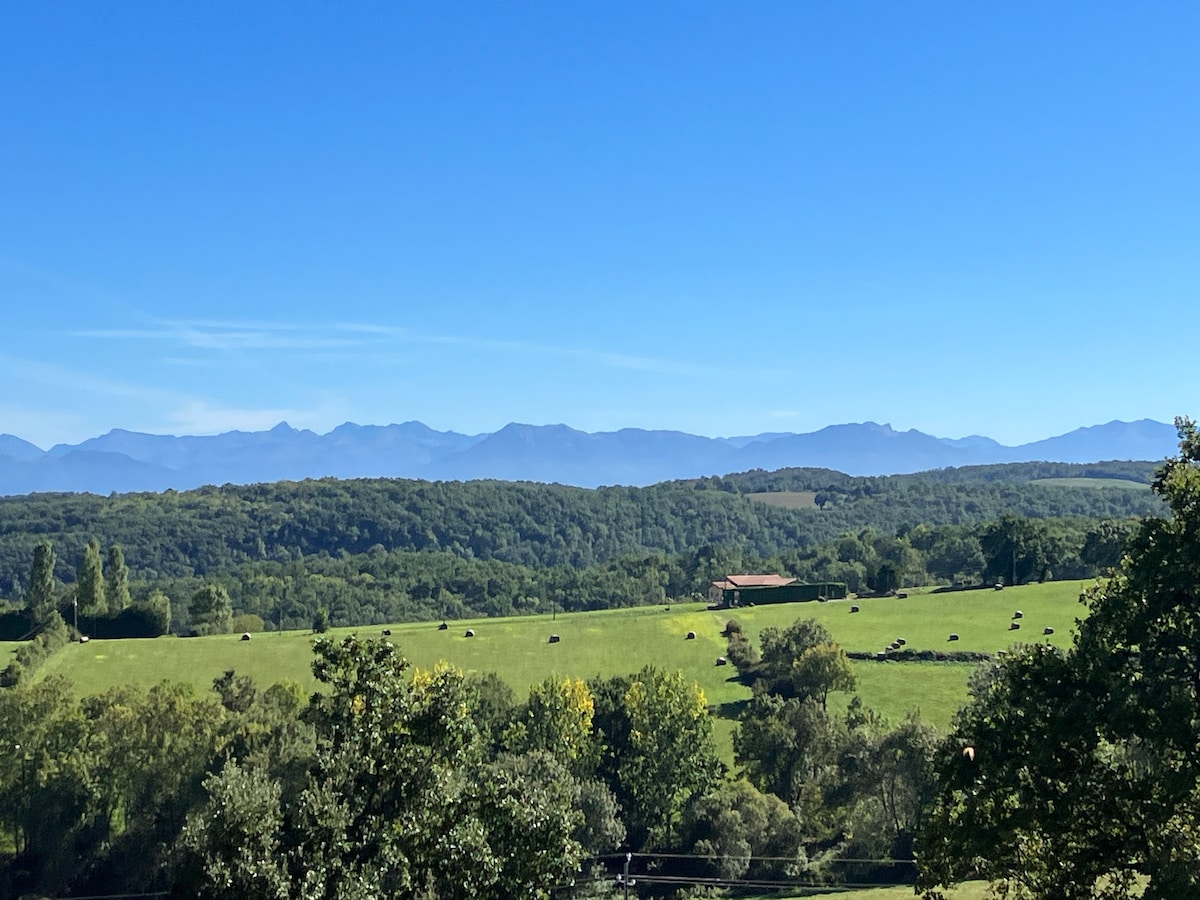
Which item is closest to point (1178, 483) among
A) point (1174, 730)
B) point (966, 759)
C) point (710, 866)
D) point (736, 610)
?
Answer: point (1174, 730)

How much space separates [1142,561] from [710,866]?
139 ft

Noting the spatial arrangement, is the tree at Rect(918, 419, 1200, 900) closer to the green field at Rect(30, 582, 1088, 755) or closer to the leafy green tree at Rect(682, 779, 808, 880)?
the leafy green tree at Rect(682, 779, 808, 880)

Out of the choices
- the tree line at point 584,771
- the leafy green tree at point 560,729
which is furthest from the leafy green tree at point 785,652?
the leafy green tree at point 560,729

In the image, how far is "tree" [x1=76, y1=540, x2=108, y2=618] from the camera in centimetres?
10850

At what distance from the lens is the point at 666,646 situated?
96.1m

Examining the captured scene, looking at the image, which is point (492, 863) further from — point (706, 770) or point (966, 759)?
point (706, 770)

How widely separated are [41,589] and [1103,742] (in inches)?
4491

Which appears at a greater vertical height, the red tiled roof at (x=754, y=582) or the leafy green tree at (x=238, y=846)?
the leafy green tree at (x=238, y=846)

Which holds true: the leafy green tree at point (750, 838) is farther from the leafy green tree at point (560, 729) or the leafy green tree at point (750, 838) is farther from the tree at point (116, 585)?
the tree at point (116, 585)

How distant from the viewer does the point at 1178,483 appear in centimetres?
1912

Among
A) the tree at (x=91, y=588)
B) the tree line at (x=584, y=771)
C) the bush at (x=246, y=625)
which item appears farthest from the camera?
the bush at (x=246, y=625)

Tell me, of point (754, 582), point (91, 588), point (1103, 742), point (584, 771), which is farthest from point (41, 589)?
point (1103, 742)

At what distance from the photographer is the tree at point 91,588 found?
108500mm

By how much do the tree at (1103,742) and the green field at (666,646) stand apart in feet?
175
